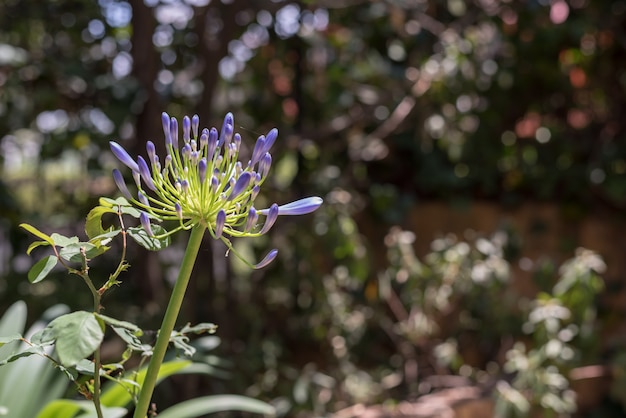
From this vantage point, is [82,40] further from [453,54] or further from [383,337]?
[383,337]

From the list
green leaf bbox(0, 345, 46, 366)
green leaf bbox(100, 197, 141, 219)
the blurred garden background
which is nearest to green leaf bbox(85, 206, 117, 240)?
green leaf bbox(100, 197, 141, 219)

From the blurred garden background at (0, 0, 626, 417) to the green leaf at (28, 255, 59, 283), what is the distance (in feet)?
4.94

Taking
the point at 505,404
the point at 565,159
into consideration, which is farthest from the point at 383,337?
the point at 565,159

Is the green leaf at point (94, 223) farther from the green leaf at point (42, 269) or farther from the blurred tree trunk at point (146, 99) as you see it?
the blurred tree trunk at point (146, 99)

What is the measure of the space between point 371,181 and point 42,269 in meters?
2.63

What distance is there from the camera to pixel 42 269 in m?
0.79

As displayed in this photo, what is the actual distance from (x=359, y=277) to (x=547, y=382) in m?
0.63

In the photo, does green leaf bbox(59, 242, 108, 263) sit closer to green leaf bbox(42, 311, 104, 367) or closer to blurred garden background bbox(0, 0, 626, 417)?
green leaf bbox(42, 311, 104, 367)

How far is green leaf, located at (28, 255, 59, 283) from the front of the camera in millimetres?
779

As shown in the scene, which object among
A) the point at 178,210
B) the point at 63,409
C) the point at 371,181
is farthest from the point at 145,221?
the point at 371,181

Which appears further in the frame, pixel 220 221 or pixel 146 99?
pixel 146 99

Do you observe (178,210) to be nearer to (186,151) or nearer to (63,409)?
(186,151)

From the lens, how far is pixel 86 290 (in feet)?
8.43

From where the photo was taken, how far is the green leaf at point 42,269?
2.56ft
